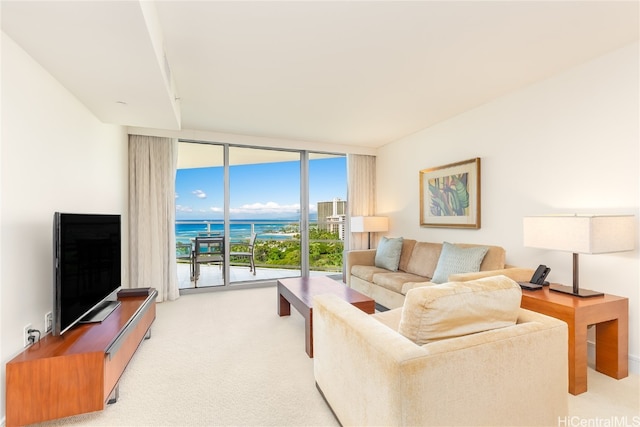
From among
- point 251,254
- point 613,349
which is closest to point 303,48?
point 613,349

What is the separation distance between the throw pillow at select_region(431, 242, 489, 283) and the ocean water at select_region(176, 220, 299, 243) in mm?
2613

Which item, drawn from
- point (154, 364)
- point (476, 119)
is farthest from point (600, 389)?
point (154, 364)

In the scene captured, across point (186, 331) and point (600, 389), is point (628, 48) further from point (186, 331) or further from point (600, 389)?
point (186, 331)

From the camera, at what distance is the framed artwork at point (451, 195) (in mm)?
3602

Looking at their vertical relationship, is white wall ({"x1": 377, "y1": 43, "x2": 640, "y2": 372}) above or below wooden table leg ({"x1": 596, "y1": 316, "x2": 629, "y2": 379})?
above

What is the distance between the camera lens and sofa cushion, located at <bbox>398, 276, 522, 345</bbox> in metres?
1.33

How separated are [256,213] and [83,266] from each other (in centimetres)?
301

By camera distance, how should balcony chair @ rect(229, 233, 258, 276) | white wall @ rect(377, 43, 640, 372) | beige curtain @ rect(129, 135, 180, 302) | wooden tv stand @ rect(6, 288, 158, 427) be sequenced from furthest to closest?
balcony chair @ rect(229, 233, 258, 276)
beige curtain @ rect(129, 135, 180, 302)
white wall @ rect(377, 43, 640, 372)
wooden tv stand @ rect(6, 288, 158, 427)

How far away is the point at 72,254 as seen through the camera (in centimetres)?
205

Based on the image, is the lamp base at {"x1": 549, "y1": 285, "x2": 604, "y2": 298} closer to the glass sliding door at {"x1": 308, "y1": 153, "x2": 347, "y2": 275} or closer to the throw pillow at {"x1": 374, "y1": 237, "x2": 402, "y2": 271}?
the throw pillow at {"x1": 374, "y1": 237, "x2": 402, "y2": 271}

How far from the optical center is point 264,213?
16.9ft

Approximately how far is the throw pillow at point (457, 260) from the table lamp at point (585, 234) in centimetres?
72

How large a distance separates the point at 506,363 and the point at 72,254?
2542 millimetres

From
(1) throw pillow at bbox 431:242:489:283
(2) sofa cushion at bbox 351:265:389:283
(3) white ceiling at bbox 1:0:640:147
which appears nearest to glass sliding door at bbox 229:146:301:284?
(2) sofa cushion at bbox 351:265:389:283
